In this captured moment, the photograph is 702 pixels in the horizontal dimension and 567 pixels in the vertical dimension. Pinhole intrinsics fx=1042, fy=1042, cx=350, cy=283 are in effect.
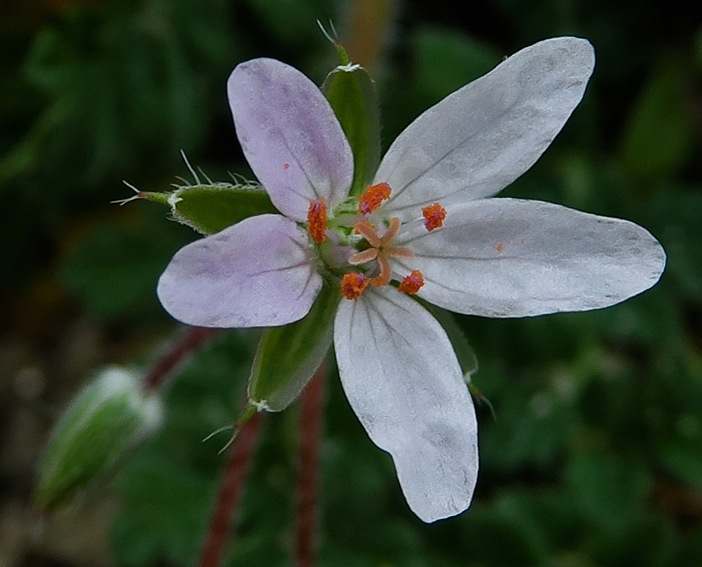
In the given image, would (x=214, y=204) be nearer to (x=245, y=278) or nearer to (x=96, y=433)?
(x=245, y=278)

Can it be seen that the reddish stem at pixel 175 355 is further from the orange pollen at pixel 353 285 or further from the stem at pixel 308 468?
the orange pollen at pixel 353 285

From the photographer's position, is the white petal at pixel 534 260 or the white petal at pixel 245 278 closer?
the white petal at pixel 245 278

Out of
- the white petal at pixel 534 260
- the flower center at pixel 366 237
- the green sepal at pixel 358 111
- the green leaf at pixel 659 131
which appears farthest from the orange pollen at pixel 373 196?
the green leaf at pixel 659 131

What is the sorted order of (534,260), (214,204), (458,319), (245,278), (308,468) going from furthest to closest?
(458,319) < (308,468) < (534,260) < (214,204) < (245,278)

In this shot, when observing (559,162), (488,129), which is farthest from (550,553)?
(488,129)

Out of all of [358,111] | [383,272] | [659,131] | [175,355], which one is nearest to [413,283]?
→ [383,272]

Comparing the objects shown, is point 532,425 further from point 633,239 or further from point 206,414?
point 633,239

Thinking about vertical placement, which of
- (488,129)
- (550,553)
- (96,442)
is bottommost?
(550,553)
